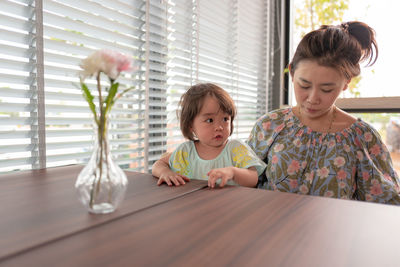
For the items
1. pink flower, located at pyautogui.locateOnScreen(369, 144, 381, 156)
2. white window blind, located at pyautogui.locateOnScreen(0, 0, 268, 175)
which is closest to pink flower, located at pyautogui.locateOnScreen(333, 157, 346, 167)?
pink flower, located at pyautogui.locateOnScreen(369, 144, 381, 156)

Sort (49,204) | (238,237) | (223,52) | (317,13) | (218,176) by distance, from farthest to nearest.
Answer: (317,13)
(223,52)
(218,176)
(49,204)
(238,237)

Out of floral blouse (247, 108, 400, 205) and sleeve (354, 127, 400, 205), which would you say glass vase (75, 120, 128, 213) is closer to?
floral blouse (247, 108, 400, 205)

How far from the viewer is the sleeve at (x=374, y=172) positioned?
3.82ft

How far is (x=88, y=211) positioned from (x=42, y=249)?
0.56ft

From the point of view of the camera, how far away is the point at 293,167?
4.21ft

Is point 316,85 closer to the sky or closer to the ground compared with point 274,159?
closer to the sky

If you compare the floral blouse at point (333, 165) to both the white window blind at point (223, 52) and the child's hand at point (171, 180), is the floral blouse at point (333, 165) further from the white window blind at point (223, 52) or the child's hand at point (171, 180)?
the white window blind at point (223, 52)

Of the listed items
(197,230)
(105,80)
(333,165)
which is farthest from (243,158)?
(105,80)

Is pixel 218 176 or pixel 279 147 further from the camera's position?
pixel 279 147

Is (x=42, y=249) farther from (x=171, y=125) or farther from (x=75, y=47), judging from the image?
(x=171, y=125)

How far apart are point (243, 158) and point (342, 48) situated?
57cm

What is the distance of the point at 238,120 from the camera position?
255 centimetres

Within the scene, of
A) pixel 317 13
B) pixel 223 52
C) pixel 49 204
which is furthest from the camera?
pixel 317 13

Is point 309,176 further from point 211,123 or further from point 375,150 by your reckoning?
point 211,123
